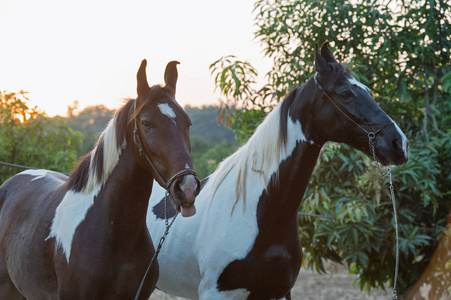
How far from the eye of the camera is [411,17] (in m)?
5.54

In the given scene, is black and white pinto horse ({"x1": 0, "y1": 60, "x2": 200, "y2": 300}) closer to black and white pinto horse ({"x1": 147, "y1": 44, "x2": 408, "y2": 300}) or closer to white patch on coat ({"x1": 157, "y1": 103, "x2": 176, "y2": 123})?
white patch on coat ({"x1": 157, "y1": 103, "x2": 176, "y2": 123})

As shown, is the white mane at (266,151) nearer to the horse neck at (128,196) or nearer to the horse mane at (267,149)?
the horse mane at (267,149)

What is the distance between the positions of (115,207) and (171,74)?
0.76 meters

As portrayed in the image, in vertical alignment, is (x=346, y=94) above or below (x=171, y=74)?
below

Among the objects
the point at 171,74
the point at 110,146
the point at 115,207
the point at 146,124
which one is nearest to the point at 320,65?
the point at 171,74

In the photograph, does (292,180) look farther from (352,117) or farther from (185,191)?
(185,191)

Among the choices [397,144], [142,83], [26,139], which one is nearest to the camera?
[142,83]

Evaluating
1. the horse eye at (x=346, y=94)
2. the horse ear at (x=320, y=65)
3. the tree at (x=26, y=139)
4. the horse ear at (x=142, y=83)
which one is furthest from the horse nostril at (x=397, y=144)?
the tree at (x=26, y=139)

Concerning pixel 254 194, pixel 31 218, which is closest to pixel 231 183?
pixel 254 194

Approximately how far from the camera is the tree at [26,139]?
7031mm

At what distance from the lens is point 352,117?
120 inches

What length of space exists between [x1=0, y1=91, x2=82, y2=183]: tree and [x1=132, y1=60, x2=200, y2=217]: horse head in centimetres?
468

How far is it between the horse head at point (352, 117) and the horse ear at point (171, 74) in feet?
2.87

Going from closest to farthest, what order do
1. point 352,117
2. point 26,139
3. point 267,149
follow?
point 352,117 → point 267,149 → point 26,139
